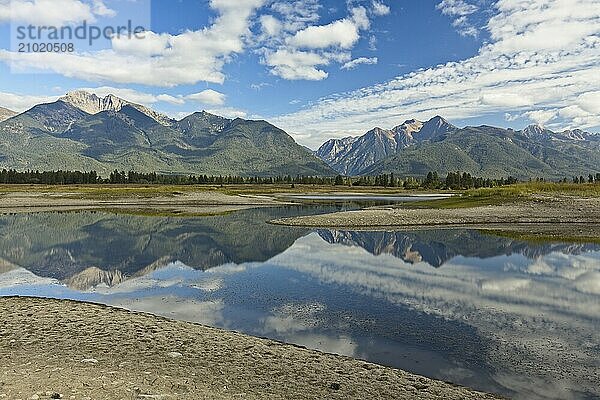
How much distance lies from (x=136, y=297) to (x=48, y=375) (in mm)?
15212

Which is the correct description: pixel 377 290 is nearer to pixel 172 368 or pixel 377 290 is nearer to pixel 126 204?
pixel 172 368

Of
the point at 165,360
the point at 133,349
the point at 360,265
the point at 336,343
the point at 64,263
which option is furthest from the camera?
the point at 64,263

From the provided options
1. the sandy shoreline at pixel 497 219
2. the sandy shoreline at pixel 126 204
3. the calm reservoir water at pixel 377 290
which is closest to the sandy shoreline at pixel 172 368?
the calm reservoir water at pixel 377 290

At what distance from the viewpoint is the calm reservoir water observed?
17422mm

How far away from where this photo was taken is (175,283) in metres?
32.6

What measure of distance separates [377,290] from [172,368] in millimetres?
17429

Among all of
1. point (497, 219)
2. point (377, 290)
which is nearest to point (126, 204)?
point (497, 219)

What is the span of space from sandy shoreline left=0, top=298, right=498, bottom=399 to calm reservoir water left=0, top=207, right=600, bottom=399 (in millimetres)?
2199

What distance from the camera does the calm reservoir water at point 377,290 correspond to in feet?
57.2

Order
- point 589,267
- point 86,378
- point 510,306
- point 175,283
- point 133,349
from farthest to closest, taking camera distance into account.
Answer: point 589,267 < point 175,283 < point 510,306 < point 133,349 < point 86,378

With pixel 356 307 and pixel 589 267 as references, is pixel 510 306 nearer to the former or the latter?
pixel 356 307

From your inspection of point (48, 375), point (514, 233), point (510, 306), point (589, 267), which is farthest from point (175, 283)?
point (514, 233)

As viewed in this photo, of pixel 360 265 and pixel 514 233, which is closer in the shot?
pixel 360 265

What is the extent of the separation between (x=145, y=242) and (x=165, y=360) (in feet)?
133
